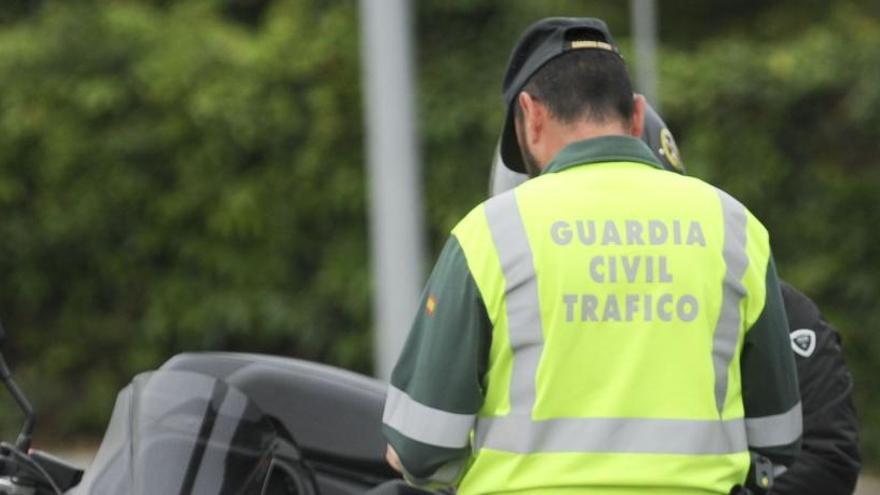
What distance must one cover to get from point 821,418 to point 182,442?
1.26 metres

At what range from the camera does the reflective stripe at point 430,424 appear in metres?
2.69

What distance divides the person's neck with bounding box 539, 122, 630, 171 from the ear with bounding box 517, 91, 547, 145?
0.08 ft

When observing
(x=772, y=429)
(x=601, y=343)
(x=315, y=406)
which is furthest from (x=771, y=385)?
(x=315, y=406)

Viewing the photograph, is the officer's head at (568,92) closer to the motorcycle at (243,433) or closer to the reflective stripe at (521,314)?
the reflective stripe at (521,314)

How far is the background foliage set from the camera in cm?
1034

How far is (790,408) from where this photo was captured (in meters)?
2.85

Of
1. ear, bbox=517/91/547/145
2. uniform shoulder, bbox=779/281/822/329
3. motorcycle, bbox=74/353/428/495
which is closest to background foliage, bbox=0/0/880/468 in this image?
uniform shoulder, bbox=779/281/822/329

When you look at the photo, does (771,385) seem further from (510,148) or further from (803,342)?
(803,342)

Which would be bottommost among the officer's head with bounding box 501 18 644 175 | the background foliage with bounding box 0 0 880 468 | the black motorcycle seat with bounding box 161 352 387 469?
the background foliage with bounding box 0 0 880 468

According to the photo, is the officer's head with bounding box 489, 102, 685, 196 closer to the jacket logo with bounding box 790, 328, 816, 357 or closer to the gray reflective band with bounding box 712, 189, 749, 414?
the jacket logo with bounding box 790, 328, 816, 357

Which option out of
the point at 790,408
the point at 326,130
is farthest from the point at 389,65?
the point at 790,408

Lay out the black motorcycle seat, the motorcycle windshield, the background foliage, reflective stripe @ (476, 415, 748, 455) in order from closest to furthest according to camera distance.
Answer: reflective stripe @ (476, 415, 748, 455)
the motorcycle windshield
the black motorcycle seat
the background foliage

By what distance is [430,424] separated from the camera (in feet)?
8.88

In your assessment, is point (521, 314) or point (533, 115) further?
point (533, 115)
